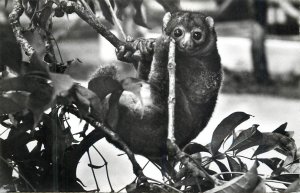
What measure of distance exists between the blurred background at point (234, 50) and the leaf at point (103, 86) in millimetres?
166

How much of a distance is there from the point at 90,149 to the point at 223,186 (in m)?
0.36

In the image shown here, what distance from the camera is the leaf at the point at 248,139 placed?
0.95 metres

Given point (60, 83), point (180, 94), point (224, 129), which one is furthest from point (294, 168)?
point (60, 83)

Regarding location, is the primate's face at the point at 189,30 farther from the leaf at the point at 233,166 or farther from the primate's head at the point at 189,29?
the leaf at the point at 233,166

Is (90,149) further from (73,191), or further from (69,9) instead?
(69,9)

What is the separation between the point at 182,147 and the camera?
38.9 inches

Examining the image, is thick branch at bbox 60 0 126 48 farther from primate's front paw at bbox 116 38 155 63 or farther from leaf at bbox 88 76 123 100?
leaf at bbox 88 76 123 100

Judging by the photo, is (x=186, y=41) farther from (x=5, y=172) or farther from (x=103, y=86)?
(x=5, y=172)

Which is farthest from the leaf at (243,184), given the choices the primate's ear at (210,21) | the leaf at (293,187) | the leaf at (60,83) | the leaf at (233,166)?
the primate's ear at (210,21)

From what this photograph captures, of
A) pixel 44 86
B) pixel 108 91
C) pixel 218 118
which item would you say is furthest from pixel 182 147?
pixel 44 86

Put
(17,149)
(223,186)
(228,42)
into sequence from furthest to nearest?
(228,42), (17,149), (223,186)

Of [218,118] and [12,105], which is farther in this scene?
[218,118]

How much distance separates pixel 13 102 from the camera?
807 mm

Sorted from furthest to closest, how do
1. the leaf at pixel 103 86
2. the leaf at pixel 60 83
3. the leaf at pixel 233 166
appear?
the leaf at pixel 233 166
the leaf at pixel 103 86
the leaf at pixel 60 83
